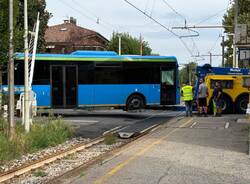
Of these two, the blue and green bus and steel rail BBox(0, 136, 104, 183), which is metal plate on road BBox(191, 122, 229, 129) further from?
the blue and green bus

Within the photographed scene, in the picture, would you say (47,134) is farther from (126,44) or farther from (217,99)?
(126,44)

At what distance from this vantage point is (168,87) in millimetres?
26984

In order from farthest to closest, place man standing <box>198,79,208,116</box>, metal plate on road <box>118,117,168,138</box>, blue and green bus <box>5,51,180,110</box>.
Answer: man standing <box>198,79,208,116</box> < blue and green bus <box>5,51,180,110</box> < metal plate on road <box>118,117,168,138</box>

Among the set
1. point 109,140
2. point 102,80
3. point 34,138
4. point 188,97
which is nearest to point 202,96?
point 188,97

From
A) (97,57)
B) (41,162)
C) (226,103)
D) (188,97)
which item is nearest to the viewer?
(41,162)

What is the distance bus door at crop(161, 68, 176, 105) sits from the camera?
26.9 meters

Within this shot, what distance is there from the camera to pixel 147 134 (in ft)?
56.7

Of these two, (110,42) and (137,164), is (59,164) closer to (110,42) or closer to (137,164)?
(137,164)

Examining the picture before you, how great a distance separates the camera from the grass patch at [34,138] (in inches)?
498

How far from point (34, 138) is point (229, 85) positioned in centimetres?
1465

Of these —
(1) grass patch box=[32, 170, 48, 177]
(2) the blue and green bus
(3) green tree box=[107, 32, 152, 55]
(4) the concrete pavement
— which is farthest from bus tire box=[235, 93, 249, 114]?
(3) green tree box=[107, 32, 152, 55]

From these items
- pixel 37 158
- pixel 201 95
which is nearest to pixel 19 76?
pixel 201 95

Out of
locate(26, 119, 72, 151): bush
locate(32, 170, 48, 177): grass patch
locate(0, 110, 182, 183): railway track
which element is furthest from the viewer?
locate(26, 119, 72, 151): bush

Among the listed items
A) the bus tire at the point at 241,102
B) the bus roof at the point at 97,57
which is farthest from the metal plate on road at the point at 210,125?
the bus roof at the point at 97,57
